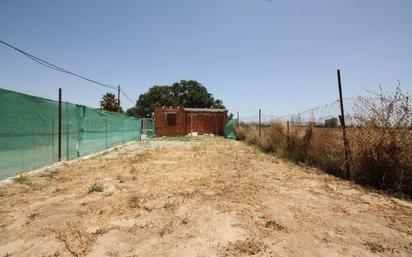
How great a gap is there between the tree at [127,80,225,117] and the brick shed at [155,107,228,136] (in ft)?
101

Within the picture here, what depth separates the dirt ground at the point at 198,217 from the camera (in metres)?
3.12

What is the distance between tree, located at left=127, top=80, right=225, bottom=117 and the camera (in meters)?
61.7

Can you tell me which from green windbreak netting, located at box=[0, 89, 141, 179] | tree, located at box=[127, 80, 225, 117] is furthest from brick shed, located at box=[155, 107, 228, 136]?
tree, located at box=[127, 80, 225, 117]

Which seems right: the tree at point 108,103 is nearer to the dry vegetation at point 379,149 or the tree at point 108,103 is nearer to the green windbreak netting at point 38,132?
the green windbreak netting at point 38,132

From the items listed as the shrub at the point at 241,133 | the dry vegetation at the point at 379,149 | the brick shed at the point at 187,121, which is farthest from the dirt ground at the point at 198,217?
the brick shed at the point at 187,121

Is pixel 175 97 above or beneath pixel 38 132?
above

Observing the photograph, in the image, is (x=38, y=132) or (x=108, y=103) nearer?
(x=38, y=132)

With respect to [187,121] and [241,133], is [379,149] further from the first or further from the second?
[187,121]

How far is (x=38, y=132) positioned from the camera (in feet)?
25.1

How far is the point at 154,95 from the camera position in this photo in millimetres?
62219

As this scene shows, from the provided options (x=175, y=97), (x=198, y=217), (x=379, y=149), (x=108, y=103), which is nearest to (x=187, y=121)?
(x=108, y=103)

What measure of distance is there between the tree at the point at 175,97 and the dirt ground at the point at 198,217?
55.0 metres

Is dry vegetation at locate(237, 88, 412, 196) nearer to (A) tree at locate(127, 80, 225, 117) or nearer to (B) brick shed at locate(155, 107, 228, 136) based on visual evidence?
(B) brick shed at locate(155, 107, 228, 136)

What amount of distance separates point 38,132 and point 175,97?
56.0 metres
